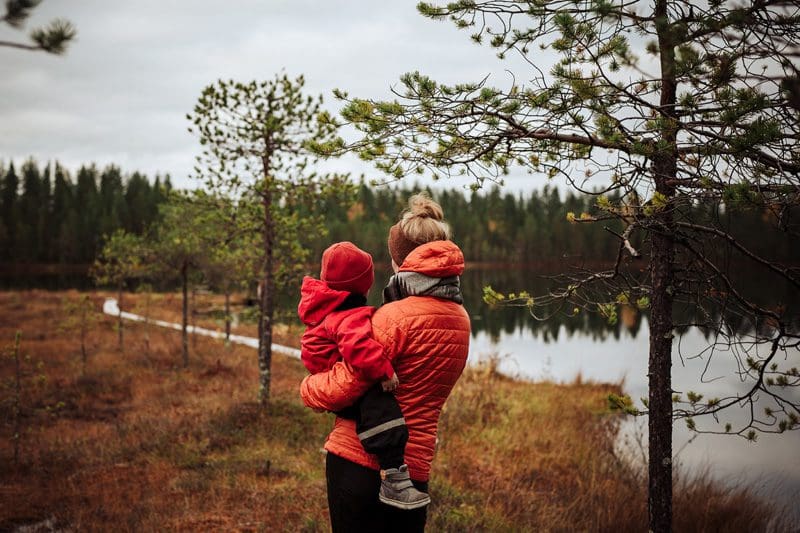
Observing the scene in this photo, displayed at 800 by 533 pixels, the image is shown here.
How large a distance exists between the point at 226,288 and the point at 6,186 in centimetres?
7699

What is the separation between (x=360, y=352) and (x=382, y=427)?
13.0 inches

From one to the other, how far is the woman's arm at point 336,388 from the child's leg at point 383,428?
0.06 metres

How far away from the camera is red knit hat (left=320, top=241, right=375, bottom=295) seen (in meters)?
2.49

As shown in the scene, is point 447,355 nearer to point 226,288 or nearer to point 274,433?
point 274,433

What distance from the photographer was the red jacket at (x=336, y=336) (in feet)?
7.18

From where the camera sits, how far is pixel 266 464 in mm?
6977

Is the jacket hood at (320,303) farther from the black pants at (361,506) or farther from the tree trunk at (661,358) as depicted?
Answer: the tree trunk at (661,358)

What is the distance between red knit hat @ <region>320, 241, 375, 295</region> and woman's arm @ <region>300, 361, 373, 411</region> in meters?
0.37

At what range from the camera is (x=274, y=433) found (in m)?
8.45

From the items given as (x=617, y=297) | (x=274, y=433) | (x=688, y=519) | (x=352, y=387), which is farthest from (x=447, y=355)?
(x=274, y=433)

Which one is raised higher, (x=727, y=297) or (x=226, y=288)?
(x=727, y=297)

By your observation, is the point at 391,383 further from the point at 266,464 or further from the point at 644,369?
the point at 644,369

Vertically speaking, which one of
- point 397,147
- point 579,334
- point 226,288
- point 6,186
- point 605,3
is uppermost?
point 6,186

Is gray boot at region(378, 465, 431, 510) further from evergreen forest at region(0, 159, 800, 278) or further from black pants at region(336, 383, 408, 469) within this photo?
evergreen forest at region(0, 159, 800, 278)
